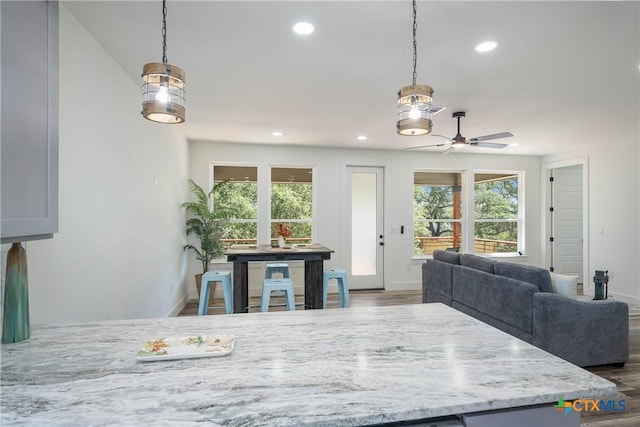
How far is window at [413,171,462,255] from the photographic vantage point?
656 centimetres

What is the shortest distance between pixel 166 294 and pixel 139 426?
3.72 m

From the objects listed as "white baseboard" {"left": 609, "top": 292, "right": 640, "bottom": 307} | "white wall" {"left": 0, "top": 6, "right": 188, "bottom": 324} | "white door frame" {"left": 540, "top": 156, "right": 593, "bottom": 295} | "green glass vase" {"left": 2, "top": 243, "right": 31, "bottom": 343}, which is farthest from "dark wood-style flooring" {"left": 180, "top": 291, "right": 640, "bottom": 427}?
"green glass vase" {"left": 2, "top": 243, "right": 31, "bottom": 343}

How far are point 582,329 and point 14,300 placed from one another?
378cm

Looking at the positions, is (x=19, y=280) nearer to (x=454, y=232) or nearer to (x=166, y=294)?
(x=166, y=294)

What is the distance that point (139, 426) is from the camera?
762mm

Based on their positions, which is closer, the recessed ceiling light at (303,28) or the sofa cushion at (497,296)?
the recessed ceiling light at (303,28)

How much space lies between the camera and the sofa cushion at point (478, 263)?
3.72m

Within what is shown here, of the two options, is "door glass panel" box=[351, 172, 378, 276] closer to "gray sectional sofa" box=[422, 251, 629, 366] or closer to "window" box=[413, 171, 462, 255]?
"window" box=[413, 171, 462, 255]

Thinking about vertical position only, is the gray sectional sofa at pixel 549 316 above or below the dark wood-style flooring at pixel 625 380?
above

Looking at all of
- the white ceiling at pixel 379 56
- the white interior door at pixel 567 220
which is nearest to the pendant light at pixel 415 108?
the white ceiling at pixel 379 56

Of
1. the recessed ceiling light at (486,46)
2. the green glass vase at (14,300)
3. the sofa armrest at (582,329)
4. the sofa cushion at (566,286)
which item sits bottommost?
the sofa armrest at (582,329)

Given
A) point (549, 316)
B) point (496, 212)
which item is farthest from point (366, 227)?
point (549, 316)

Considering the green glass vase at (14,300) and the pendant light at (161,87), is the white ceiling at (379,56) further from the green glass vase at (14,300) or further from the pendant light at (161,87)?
the green glass vase at (14,300)

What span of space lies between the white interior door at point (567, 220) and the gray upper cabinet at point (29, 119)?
7.88 meters
